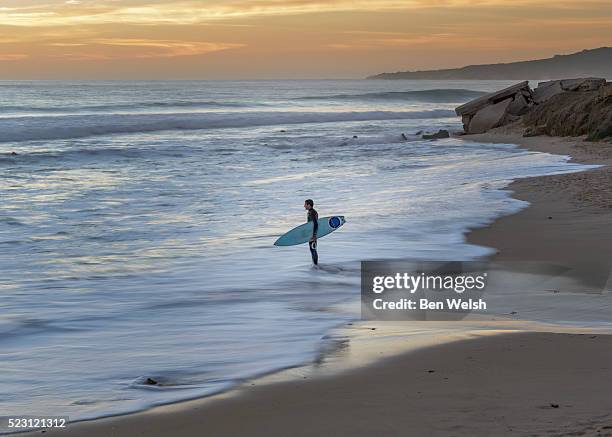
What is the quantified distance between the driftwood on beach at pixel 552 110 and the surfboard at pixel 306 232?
17.5 metres

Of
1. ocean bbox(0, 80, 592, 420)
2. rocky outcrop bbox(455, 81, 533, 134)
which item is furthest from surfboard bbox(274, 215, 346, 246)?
rocky outcrop bbox(455, 81, 533, 134)

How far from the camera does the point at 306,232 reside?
41.0 feet

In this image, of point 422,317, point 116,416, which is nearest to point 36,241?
point 422,317

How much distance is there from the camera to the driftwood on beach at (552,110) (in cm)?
3039

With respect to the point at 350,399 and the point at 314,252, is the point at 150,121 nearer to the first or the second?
the point at 314,252

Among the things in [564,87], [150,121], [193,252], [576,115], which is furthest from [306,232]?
[150,121]

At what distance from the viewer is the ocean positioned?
6.77 meters

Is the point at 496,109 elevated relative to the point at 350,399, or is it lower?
elevated

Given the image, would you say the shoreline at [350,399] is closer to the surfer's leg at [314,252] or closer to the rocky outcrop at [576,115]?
the surfer's leg at [314,252]

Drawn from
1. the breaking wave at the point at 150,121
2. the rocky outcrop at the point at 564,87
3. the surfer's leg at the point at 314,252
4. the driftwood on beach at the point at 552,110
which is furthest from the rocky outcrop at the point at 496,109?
the surfer's leg at the point at 314,252

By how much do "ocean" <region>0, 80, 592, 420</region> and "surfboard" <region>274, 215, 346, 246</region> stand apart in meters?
0.19

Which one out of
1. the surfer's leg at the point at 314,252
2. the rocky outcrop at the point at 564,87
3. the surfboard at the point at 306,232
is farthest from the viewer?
the rocky outcrop at the point at 564,87

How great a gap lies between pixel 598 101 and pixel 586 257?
71.1ft

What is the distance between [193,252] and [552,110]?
25258 millimetres
